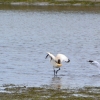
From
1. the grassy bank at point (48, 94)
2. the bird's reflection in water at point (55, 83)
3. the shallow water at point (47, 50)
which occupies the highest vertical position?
the grassy bank at point (48, 94)

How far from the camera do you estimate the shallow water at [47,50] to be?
20169mm

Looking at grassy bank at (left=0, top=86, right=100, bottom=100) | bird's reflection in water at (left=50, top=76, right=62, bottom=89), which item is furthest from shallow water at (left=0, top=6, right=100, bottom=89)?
grassy bank at (left=0, top=86, right=100, bottom=100)

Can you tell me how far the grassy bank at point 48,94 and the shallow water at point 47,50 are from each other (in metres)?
1.37

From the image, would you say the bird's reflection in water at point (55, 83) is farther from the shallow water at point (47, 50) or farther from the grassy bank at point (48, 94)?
the grassy bank at point (48, 94)

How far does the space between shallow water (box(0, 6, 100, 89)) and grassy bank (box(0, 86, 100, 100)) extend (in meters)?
1.37

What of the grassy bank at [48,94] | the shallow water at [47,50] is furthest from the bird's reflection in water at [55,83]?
the grassy bank at [48,94]

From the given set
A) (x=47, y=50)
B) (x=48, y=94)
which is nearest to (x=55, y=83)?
(x=48, y=94)

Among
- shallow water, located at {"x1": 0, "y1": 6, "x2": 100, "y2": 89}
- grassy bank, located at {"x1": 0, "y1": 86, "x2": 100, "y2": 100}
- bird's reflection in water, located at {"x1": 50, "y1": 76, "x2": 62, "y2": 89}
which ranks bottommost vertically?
shallow water, located at {"x1": 0, "y1": 6, "x2": 100, "y2": 89}

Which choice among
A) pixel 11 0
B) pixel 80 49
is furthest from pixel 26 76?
pixel 11 0

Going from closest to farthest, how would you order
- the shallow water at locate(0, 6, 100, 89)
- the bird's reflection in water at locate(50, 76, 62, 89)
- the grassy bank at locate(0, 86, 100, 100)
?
the grassy bank at locate(0, 86, 100, 100) → the bird's reflection in water at locate(50, 76, 62, 89) → the shallow water at locate(0, 6, 100, 89)

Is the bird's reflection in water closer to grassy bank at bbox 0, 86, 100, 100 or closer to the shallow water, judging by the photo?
the shallow water

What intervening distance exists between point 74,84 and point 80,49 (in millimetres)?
12806

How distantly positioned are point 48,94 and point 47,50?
15338mm

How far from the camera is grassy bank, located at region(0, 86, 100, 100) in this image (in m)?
14.9
